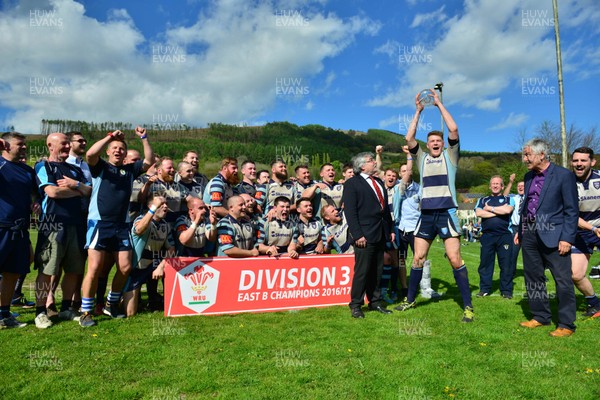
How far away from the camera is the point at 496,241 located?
760 centimetres

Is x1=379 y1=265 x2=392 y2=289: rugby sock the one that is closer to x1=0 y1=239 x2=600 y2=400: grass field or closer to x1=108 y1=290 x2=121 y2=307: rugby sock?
x1=0 y1=239 x2=600 y2=400: grass field

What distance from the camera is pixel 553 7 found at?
812 inches

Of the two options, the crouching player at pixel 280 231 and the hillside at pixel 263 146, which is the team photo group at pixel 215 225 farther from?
the hillside at pixel 263 146

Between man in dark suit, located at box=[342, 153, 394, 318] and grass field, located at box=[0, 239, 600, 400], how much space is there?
50 cm

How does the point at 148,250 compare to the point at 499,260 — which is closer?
the point at 148,250

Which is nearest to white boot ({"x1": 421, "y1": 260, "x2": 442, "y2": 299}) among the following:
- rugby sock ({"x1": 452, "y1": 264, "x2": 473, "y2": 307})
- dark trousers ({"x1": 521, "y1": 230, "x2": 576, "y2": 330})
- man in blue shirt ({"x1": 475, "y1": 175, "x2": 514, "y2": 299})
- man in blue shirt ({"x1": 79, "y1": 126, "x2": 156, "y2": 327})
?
man in blue shirt ({"x1": 475, "y1": 175, "x2": 514, "y2": 299})

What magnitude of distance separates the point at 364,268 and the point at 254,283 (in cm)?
182

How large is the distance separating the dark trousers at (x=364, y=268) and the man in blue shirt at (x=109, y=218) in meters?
3.51

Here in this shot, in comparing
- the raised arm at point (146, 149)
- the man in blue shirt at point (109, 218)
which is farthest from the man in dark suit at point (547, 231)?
the man in blue shirt at point (109, 218)

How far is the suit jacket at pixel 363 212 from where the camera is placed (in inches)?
237

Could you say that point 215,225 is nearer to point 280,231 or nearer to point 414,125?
point 280,231

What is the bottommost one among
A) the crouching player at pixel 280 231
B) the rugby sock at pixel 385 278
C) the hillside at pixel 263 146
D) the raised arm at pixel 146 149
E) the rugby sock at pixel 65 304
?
the rugby sock at pixel 65 304

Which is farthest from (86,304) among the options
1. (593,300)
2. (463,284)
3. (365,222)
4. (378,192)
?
(593,300)

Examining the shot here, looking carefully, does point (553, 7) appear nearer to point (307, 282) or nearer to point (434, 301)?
point (434, 301)
